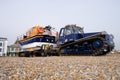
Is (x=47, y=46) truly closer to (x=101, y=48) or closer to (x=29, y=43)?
(x=29, y=43)

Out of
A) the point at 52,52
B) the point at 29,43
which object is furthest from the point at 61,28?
the point at 29,43

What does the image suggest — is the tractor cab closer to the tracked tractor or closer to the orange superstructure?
the tracked tractor

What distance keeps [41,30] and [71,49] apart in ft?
14.3

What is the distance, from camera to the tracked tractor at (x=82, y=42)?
673 inches

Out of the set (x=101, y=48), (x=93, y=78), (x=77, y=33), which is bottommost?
(x=93, y=78)

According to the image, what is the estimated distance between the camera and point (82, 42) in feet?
60.3

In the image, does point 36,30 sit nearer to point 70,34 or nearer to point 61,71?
point 70,34

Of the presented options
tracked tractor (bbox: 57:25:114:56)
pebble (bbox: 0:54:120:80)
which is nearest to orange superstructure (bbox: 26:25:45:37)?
tracked tractor (bbox: 57:25:114:56)

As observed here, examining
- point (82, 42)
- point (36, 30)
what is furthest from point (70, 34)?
point (36, 30)

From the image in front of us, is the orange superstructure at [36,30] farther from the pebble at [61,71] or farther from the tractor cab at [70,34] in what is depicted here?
the pebble at [61,71]

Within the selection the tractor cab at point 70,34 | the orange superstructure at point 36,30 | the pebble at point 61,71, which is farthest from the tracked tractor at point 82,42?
the pebble at point 61,71

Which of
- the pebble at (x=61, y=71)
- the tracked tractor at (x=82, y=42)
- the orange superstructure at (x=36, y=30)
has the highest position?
the orange superstructure at (x=36, y=30)

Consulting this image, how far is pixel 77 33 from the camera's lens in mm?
18984

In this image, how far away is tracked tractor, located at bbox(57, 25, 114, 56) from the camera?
673 inches
